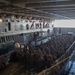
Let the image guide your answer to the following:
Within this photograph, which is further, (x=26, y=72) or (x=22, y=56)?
(x=22, y=56)

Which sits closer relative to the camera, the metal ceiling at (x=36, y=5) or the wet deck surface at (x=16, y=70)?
the metal ceiling at (x=36, y=5)

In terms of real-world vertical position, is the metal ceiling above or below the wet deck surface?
above

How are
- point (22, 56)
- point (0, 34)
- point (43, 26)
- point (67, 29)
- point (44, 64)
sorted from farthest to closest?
1. point (67, 29)
2. point (43, 26)
3. point (0, 34)
4. point (22, 56)
5. point (44, 64)

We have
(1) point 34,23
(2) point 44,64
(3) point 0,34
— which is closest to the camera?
(2) point 44,64

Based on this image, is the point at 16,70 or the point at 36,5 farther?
the point at 16,70

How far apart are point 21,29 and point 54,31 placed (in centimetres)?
1410

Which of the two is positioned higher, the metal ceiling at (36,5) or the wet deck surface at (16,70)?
the metal ceiling at (36,5)

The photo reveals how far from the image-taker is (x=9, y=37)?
1631 cm

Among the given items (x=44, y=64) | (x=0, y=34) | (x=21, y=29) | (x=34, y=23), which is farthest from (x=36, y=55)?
(x=34, y=23)

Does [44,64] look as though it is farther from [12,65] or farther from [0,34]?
[0,34]

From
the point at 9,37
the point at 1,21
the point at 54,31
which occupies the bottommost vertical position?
the point at 54,31

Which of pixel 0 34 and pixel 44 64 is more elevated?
pixel 0 34

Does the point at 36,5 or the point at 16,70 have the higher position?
the point at 36,5

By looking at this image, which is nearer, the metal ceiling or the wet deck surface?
the metal ceiling
